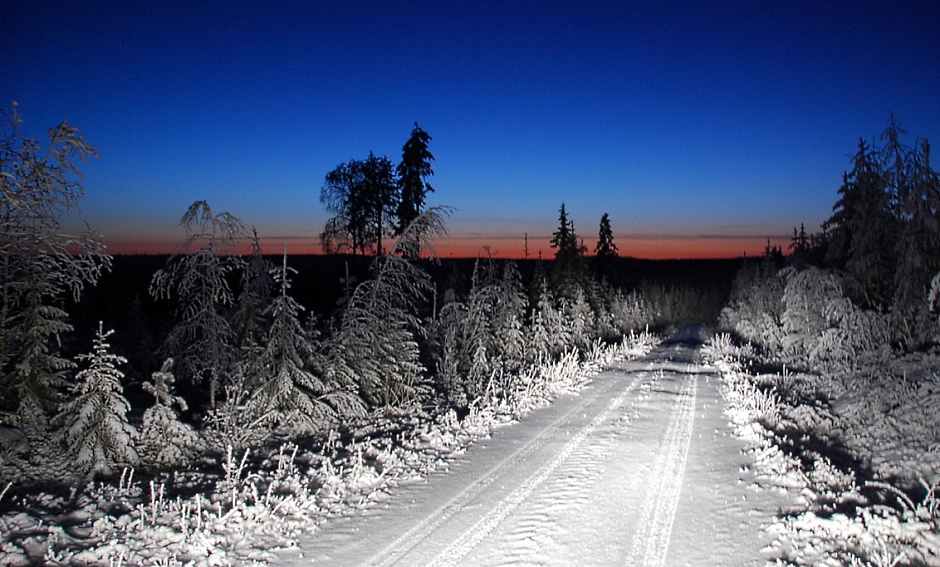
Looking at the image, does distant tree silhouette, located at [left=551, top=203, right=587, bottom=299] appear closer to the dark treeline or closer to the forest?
the dark treeline

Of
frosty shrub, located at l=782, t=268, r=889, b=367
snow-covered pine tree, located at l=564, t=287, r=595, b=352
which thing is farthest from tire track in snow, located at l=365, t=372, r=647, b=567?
snow-covered pine tree, located at l=564, t=287, r=595, b=352

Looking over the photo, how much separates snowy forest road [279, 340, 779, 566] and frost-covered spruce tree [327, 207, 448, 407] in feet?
13.0

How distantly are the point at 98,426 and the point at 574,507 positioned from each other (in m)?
8.05

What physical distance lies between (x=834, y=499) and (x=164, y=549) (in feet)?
29.2

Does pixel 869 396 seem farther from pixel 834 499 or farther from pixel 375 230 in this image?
pixel 375 230

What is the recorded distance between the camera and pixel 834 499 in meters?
7.80

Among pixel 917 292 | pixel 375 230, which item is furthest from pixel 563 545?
pixel 375 230

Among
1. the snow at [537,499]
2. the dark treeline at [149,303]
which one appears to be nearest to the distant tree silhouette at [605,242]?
the dark treeline at [149,303]

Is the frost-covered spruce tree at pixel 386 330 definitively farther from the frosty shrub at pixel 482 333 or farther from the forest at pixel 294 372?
the frosty shrub at pixel 482 333

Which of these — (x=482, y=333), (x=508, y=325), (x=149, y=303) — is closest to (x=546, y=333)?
(x=508, y=325)

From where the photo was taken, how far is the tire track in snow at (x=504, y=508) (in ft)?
21.3

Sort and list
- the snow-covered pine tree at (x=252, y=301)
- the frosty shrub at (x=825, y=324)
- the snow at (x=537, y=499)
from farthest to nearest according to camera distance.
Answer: the frosty shrub at (x=825, y=324) < the snow-covered pine tree at (x=252, y=301) < the snow at (x=537, y=499)

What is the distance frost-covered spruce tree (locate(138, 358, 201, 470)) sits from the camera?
10.1m

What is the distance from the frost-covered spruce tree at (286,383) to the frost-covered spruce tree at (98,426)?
9.93 feet
